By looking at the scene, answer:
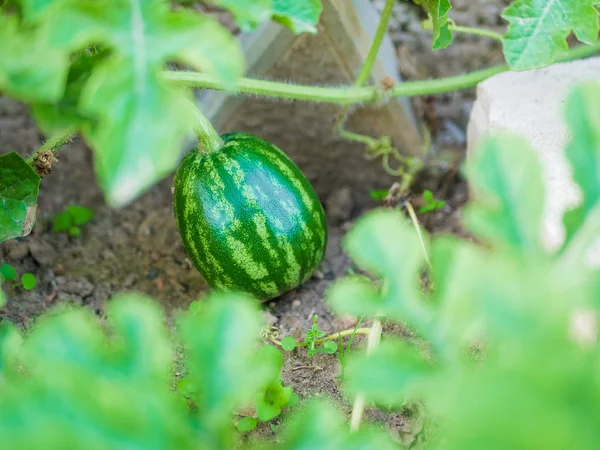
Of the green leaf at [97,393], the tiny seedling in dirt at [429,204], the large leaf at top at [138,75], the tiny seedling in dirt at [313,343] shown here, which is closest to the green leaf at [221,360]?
the green leaf at [97,393]

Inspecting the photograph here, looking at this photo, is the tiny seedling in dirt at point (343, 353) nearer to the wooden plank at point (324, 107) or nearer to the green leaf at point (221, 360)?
the green leaf at point (221, 360)

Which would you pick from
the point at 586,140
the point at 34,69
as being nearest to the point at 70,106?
the point at 34,69

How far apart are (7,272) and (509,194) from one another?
143 cm

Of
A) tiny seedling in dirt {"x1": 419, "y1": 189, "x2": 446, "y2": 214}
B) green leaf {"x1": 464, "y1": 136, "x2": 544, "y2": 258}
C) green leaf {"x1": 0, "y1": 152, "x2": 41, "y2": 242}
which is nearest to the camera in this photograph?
green leaf {"x1": 464, "y1": 136, "x2": 544, "y2": 258}

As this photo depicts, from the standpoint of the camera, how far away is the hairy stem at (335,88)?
1.50 metres

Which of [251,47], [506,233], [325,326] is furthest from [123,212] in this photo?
[506,233]

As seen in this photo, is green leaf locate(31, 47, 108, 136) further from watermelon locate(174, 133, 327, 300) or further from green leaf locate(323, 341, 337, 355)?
green leaf locate(323, 341, 337, 355)

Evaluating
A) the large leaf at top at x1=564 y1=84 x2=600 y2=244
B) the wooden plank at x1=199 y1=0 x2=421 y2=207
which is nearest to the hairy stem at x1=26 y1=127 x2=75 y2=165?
the wooden plank at x1=199 y1=0 x2=421 y2=207

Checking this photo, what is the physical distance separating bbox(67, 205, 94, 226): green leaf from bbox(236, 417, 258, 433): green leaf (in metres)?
1.04

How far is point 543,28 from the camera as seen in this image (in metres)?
1.39

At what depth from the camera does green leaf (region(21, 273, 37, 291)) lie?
68.4 inches

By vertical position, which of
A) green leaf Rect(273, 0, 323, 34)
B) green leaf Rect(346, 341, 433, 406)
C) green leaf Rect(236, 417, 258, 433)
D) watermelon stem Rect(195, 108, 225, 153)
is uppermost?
green leaf Rect(273, 0, 323, 34)

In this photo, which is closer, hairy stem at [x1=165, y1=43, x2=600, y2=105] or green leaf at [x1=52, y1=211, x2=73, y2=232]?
hairy stem at [x1=165, y1=43, x2=600, y2=105]

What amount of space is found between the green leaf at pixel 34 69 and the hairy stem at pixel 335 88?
1.57 ft
